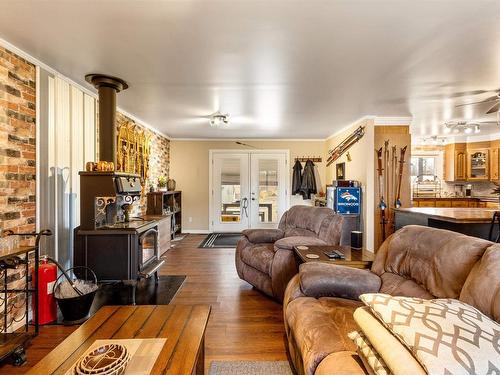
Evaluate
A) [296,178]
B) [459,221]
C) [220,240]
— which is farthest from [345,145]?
[220,240]

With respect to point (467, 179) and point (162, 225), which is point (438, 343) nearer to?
point (162, 225)

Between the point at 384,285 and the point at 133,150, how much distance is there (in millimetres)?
4143

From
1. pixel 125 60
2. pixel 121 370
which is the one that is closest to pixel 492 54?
pixel 125 60

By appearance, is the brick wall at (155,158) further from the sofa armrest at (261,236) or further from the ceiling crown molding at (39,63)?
the sofa armrest at (261,236)

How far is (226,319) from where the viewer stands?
2.61 meters

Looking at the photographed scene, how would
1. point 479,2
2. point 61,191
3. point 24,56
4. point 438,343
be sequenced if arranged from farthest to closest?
1. point 61,191
2. point 24,56
3. point 479,2
4. point 438,343

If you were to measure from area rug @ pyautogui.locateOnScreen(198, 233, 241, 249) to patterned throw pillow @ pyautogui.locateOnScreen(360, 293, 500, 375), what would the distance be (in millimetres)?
4601

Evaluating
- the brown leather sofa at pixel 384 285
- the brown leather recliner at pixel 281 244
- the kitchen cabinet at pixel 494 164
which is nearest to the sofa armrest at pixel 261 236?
the brown leather recliner at pixel 281 244

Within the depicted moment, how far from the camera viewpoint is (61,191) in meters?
2.99

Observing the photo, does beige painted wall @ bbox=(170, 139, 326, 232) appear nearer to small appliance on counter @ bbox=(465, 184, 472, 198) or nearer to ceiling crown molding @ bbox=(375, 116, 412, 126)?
ceiling crown molding @ bbox=(375, 116, 412, 126)

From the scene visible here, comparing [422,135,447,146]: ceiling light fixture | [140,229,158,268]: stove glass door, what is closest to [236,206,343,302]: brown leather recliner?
[140,229,158,268]: stove glass door

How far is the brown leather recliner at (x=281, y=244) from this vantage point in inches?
111

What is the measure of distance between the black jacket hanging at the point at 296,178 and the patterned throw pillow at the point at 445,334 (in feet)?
19.0

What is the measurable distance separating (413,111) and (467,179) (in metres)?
3.82
